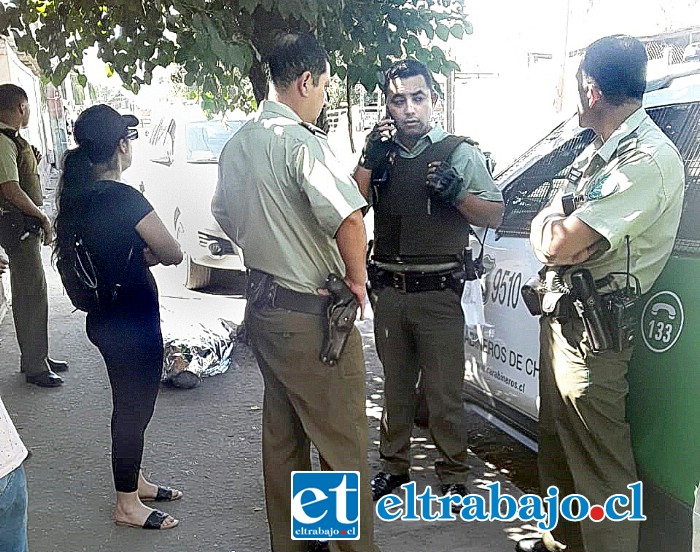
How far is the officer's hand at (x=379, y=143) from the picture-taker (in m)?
3.34

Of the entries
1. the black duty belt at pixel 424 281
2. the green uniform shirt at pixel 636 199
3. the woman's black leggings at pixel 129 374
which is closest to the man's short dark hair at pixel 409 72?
the black duty belt at pixel 424 281

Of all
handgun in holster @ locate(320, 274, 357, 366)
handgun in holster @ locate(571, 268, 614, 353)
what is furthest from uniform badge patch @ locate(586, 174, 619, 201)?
handgun in holster @ locate(320, 274, 357, 366)

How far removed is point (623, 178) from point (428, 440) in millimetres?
2217

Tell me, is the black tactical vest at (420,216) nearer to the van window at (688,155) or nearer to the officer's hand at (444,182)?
the officer's hand at (444,182)

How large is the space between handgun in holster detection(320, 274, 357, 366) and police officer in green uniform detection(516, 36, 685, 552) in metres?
0.69

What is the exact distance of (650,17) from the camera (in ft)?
65.3

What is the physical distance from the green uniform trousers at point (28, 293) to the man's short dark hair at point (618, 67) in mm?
3944

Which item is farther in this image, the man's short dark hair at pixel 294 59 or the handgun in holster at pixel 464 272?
the handgun in holster at pixel 464 272

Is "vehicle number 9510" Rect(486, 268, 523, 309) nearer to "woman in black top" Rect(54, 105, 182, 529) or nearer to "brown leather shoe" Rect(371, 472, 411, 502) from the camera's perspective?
"brown leather shoe" Rect(371, 472, 411, 502)

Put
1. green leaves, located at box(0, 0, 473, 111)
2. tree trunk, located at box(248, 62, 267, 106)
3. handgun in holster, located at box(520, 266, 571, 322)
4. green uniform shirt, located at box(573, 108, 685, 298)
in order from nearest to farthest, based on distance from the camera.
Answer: green uniform shirt, located at box(573, 108, 685, 298), handgun in holster, located at box(520, 266, 571, 322), green leaves, located at box(0, 0, 473, 111), tree trunk, located at box(248, 62, 267, 106)

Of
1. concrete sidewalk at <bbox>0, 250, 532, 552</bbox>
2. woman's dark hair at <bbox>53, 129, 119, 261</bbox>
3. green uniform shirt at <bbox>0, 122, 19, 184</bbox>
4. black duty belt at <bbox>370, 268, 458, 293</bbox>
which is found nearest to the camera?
woman's dark hair at <bbox>53, 129, 119, 261</bbox>

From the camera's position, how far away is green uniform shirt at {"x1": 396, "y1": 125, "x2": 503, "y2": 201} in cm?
A: 322

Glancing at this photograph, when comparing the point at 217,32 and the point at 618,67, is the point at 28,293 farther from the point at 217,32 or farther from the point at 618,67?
→ the point at 618,67

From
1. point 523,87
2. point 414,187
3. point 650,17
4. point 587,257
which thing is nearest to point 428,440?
point 414,187
